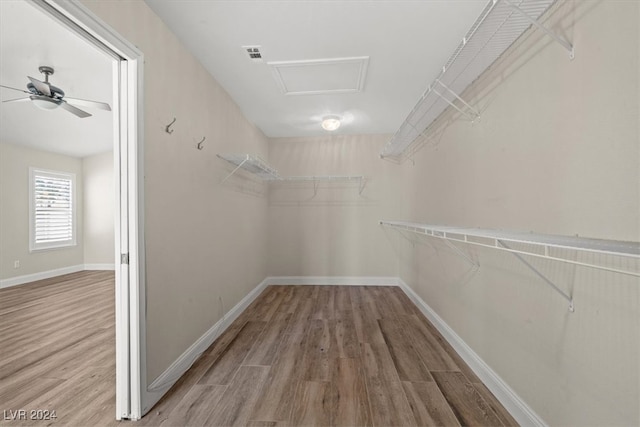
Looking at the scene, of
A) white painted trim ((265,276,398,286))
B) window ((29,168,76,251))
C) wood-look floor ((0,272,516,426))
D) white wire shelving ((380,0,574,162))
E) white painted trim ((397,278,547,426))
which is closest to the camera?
white wire shelving ((380,0,574,162))

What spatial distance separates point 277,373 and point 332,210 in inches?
103

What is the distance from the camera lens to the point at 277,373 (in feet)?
5.78

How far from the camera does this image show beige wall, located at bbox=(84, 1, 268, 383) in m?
1.49

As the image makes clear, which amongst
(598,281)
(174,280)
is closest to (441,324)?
(598,281)

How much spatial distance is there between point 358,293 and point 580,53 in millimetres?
3208

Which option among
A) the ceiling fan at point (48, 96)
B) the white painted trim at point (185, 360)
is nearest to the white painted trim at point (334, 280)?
the white painted trim at point (185, 360)

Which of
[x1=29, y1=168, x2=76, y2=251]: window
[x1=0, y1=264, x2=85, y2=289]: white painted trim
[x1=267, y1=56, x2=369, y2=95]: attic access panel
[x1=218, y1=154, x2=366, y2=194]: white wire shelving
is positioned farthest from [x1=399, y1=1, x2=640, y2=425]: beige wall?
[x1=29, y1=168, x2=76, y2=251]: window

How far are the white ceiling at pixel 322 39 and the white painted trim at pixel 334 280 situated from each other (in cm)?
262

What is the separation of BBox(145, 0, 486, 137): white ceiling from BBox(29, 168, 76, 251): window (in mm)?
4804

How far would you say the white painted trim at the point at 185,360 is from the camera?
1.48 meters

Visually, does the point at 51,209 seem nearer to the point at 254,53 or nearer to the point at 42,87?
the point at 42,87

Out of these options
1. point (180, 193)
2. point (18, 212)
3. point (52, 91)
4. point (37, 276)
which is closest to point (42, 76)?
point (52, 91)

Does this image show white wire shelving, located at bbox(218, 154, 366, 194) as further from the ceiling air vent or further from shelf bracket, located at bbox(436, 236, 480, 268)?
shelf bracket, located at bbox(436, 236, 480, 268)

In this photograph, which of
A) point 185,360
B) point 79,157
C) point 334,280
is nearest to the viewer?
point 185,360
